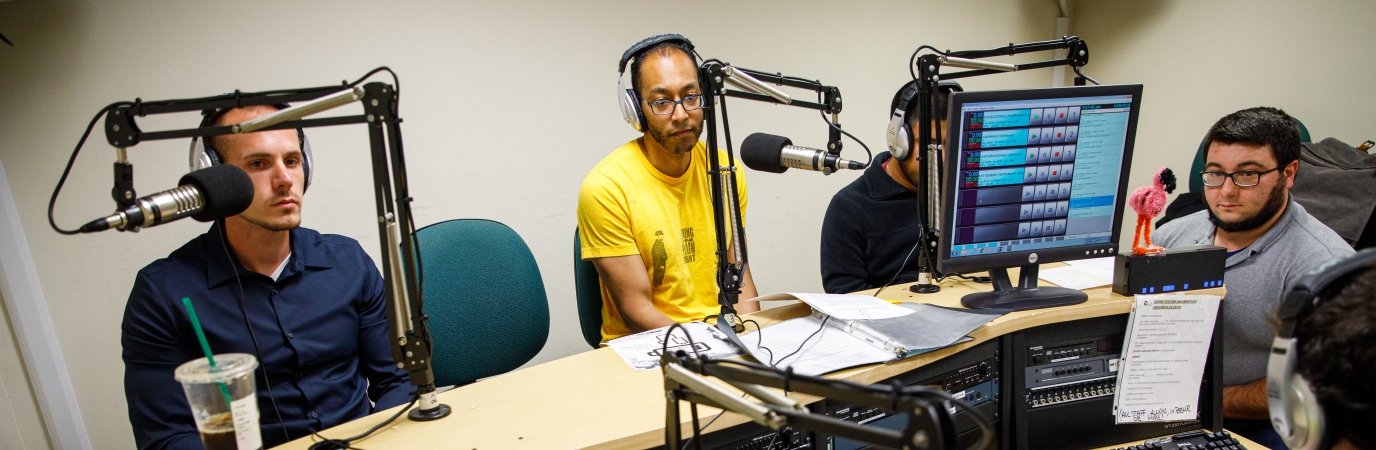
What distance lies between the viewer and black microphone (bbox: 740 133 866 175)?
1408 millimetres

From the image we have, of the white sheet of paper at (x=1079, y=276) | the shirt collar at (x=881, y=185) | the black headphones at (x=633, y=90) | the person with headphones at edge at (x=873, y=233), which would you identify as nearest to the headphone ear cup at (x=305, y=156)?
the black headphones at (x=633, y=90)

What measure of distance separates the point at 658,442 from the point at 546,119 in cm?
189

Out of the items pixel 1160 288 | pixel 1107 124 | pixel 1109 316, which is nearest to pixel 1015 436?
pixel 1109 316

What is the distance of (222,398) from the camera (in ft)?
3.37

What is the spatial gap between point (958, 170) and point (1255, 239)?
98cm

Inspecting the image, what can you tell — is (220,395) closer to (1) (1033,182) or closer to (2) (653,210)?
(2) (653,210)

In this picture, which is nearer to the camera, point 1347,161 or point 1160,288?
point 1160,288

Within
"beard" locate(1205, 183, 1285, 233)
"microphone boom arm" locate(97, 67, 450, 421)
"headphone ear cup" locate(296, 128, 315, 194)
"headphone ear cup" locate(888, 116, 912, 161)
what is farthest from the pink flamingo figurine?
"headphone ear cup" locate(296, 128, 315, 194)

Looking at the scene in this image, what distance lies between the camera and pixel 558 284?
299cm

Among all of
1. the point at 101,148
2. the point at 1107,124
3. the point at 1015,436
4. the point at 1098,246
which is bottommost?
the point at 1015,436

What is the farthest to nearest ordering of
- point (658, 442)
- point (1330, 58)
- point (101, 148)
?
1. point (1330, 58)
2. point (101, 148)
3. point (658, 442)

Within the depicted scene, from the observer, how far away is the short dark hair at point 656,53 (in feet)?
6.75

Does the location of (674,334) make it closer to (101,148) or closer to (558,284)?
(558,284)

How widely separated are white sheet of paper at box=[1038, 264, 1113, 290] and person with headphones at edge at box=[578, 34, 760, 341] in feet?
2.54
